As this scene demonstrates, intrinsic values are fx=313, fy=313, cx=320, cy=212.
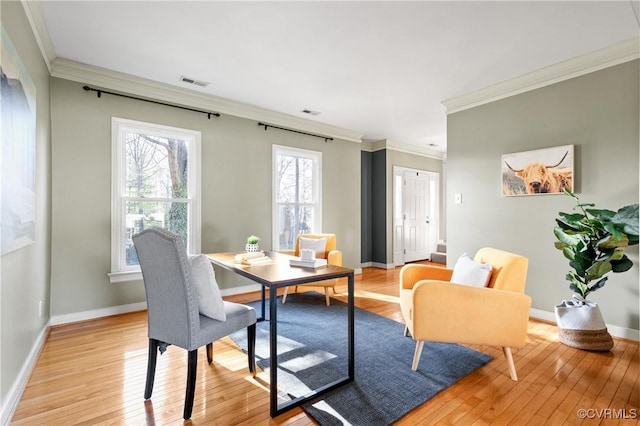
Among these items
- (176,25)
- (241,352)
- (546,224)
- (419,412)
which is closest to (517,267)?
(419,412)

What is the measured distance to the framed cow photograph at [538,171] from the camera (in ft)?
10.2

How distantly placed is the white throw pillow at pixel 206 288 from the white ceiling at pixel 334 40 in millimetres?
1840

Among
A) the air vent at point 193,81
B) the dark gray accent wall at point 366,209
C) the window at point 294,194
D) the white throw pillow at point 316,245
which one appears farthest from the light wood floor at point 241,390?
the dark gray accent wall at point 366,209

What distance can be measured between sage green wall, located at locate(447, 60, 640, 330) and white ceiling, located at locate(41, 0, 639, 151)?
0.37 metres

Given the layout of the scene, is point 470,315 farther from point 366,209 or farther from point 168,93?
point 366,209

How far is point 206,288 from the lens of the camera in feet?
5.95

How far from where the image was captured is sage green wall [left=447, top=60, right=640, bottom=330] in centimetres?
279

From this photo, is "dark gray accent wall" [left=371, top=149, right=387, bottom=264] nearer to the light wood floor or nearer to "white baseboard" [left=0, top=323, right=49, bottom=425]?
the light wood floor

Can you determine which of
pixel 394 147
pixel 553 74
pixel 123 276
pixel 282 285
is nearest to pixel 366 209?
pixel 394 147

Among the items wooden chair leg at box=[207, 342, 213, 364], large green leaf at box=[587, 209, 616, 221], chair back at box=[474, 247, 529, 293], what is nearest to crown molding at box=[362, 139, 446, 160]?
large green leaf at box=[587, 209, 616, 221]

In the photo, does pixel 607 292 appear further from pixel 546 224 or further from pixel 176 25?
pixel 176 25

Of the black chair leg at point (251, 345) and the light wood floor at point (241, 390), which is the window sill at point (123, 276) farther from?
the black chair leg at point (251, 345)

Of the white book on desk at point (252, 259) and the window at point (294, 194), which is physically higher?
the window at point (294, 194)

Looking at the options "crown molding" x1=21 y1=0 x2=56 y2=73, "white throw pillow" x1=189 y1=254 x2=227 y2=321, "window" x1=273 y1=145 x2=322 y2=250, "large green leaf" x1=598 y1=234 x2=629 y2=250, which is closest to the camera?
"white throw pillow" x1=189 y1=254 x2=227 y2=321
